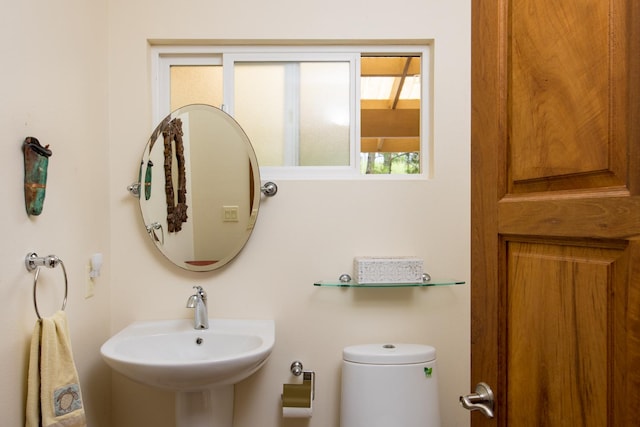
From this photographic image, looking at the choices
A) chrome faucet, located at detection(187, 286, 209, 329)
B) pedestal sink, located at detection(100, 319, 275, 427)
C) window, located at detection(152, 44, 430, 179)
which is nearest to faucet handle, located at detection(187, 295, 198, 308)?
chrome faucet, located at detection(187, 286, 209, 329)

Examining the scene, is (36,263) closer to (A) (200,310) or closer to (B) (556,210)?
(A) (200,310)

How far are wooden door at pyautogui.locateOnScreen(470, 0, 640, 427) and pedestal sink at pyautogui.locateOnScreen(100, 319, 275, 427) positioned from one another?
0.78 metres

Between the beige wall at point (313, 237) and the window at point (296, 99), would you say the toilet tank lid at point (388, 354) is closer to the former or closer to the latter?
the beige wall at point (313, 237)

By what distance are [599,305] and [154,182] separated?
1.59 m

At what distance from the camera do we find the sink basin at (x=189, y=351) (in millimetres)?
1275

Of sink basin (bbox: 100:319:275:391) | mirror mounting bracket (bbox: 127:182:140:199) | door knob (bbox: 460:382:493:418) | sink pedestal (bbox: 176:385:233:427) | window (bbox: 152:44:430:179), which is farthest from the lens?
window (bbox: 152:44:430:179)

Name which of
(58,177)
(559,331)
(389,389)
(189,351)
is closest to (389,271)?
(389,389)

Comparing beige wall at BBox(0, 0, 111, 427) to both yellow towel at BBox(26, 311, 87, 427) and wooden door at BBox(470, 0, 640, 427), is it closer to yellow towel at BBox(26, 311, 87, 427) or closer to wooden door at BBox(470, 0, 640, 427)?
yellow towel at BBox(26, 311, 87, 427)

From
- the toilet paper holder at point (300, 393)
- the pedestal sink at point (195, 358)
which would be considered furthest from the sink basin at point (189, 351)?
the toilet paper holder at point (300, 393)

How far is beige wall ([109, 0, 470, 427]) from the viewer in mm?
1699

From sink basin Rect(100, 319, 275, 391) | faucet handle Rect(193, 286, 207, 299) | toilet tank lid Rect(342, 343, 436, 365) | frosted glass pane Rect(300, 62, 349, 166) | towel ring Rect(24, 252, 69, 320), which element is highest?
frosted glass pane Rect(300, 62, 349, 166)

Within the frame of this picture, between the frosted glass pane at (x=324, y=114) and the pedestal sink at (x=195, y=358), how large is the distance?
755 mm

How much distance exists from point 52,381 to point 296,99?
1355mm

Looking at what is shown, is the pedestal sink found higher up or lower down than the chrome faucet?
lower down
